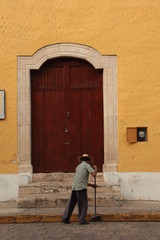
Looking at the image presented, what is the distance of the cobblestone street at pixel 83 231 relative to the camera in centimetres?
805

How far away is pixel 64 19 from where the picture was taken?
11898mm

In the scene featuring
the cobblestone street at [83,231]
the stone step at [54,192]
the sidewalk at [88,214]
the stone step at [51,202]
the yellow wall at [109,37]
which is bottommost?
the cobblestone street at [83,231]

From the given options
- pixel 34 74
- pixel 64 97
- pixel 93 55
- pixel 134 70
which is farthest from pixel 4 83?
pixel 134 70

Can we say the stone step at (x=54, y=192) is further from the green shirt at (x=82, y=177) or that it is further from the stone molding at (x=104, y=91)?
the green shirt at (x=82, y=177)

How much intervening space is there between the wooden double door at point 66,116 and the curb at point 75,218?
2360mm

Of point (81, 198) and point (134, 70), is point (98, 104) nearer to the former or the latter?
point (134, 70)

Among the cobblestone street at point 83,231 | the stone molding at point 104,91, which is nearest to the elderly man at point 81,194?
the cobblestone street at point 83,231

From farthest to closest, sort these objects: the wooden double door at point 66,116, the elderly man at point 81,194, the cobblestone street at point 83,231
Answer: the wooden double door at point 66,116
the elderly man at point 81,194
the cobblestone street at point 83,231

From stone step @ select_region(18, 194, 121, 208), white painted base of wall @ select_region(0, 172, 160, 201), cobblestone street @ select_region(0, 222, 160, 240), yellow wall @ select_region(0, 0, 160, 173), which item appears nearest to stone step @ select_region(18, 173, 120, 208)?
stone step @ select_region(18, 194, 121, 208)

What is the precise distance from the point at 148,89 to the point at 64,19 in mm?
2837

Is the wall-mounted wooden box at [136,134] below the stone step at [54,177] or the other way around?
the other way around

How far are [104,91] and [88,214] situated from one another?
3.47 metres

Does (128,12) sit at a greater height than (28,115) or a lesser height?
greater

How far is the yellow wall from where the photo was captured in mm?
11820
